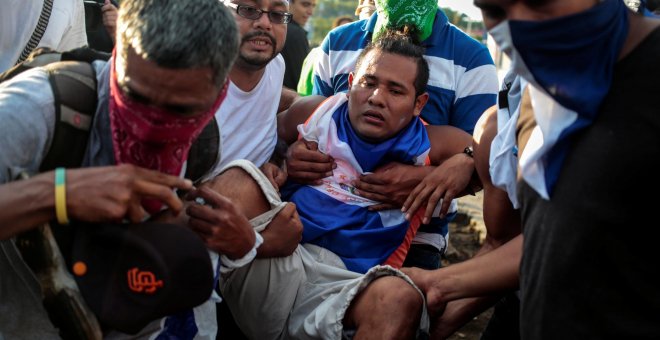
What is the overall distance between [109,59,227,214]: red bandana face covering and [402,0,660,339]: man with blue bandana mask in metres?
0.94

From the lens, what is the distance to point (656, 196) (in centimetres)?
185

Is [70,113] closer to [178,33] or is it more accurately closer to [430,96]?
[178,33]

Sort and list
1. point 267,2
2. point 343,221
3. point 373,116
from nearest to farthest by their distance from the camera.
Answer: point 343,221
point 373,116
point 267,2

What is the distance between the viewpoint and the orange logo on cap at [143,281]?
6.58 ft

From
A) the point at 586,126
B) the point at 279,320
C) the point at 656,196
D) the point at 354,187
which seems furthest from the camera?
the point at 354,187

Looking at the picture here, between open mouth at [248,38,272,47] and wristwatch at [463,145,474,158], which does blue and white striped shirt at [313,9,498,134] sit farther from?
open mouth at [248,38,272,47]

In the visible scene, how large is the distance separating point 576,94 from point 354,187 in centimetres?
152

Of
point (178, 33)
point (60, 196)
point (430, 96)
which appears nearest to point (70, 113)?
point (60, 196)

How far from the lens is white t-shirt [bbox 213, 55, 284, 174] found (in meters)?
3.38

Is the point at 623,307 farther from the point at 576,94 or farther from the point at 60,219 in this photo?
the point at 60,219

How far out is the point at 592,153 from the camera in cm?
193

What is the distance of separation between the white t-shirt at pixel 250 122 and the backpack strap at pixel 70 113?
111 cm

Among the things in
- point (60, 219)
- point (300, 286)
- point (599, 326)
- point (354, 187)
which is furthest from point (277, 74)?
point (599, 326)

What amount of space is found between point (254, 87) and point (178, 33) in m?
1.53
